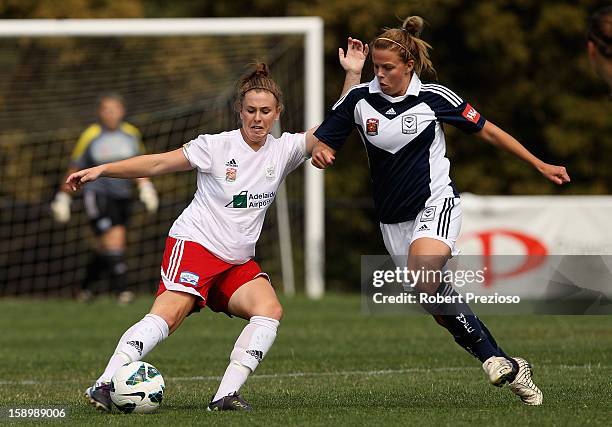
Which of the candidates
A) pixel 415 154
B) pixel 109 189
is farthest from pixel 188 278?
pixel 109 189

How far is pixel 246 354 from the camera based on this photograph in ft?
23.7

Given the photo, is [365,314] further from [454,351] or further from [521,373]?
[521,373]

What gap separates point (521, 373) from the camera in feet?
23.8

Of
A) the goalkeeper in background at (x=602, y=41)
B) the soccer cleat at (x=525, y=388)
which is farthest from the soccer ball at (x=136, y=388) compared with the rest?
the goalkeeper in background at (x=602, y=41)

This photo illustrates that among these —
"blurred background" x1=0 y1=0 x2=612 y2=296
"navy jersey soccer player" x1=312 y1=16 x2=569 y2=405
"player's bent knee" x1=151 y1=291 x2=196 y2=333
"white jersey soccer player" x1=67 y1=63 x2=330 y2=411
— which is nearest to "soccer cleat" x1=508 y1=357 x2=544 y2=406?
"navy jersey soccer player" x1=312 y1=16 x2=569 y2=405

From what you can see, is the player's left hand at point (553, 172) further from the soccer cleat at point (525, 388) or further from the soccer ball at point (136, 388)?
the soccer ball at point (136, 388)

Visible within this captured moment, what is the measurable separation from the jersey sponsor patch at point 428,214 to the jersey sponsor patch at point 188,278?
53.5 inches

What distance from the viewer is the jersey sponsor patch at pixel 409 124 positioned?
7477 millimetres

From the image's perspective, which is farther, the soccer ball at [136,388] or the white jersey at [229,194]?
the white jersey at [229,194]

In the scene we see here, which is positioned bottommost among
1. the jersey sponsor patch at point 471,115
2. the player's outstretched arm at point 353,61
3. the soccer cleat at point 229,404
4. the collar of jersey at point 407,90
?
the soccer cleat at point 229,404

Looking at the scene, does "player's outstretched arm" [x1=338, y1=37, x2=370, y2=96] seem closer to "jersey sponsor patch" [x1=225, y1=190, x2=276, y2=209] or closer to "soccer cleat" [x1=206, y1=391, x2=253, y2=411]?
"jersey sponsor patch" [x1=225, y1=190, x2=276, y2=209]

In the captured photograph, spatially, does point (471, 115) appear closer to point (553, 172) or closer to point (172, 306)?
point (553, 172)

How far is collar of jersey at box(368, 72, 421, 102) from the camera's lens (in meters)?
7.53

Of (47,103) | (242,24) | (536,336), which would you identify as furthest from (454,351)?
(47,103)
